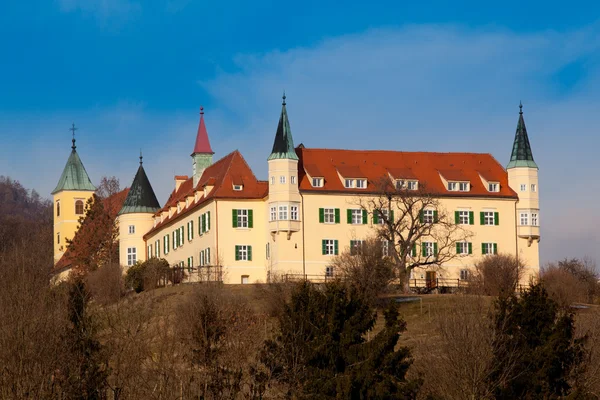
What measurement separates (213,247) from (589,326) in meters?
32.1

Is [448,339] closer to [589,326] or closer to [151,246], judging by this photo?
[589,326]

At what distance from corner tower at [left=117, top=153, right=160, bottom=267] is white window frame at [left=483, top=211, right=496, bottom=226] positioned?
25.5 meters

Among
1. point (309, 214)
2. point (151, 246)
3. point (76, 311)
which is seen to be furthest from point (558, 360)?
point (151, 246)

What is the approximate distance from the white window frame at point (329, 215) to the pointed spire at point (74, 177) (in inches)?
1701

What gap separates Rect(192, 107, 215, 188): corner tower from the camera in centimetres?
10325

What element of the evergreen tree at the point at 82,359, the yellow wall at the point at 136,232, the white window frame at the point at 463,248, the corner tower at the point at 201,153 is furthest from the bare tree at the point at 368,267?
the yellow wall at the point at 136,232

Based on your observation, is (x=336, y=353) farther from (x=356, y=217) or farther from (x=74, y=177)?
(x=74, y=177)

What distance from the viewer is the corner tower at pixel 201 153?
103 meters

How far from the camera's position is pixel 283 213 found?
297ft

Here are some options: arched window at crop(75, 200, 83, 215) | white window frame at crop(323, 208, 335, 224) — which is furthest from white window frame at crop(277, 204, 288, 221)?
arched window at crop(75, 200, 83, 215)

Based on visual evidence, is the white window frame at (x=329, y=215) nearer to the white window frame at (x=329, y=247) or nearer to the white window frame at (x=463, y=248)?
the white window frame at (x=329, y=247)

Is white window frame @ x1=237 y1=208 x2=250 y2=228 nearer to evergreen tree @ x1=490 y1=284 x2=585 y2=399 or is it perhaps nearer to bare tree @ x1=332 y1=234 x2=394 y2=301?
bare tree @ x1=332 y1=234 x2=394 y2=301

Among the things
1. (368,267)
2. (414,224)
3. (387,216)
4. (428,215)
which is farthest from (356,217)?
(368,267)

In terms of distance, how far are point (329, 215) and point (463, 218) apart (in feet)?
28.6
